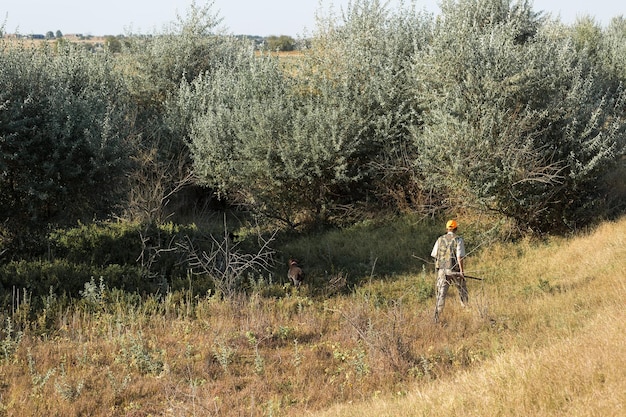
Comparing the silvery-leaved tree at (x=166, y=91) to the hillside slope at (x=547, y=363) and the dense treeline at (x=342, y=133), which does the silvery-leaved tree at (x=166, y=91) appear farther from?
the hillside slope at (x=547, y=363)

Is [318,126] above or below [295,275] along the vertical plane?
above

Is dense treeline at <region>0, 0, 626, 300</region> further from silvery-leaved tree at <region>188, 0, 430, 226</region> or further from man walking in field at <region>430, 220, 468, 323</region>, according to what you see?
man walking in field at <region>430, 220, 468, 323</region>

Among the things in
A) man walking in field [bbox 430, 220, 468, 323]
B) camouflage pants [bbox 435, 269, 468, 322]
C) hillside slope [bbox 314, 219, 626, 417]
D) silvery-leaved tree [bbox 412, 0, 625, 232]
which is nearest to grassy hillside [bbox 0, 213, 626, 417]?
hillside slope [bbox 314, 219, 626, 417]

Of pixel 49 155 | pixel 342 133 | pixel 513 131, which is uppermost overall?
pixel 513 131

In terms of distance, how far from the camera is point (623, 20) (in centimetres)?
3212

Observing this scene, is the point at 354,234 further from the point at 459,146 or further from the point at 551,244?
the point at 551,244

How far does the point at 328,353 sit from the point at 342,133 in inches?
320

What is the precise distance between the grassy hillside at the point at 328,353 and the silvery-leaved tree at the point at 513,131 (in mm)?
2867

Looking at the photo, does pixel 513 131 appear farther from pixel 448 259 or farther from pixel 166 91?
pixel 166 91

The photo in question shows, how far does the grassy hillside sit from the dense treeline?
2.93m

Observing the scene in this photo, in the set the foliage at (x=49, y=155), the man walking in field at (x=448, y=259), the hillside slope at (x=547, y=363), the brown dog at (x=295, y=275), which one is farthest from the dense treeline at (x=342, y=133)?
the man walking in field at (x=448, y=259)

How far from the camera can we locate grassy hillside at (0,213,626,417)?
226 inches

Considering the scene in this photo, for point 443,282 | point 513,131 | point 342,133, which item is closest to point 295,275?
point 443,282

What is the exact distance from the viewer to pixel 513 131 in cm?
1398
